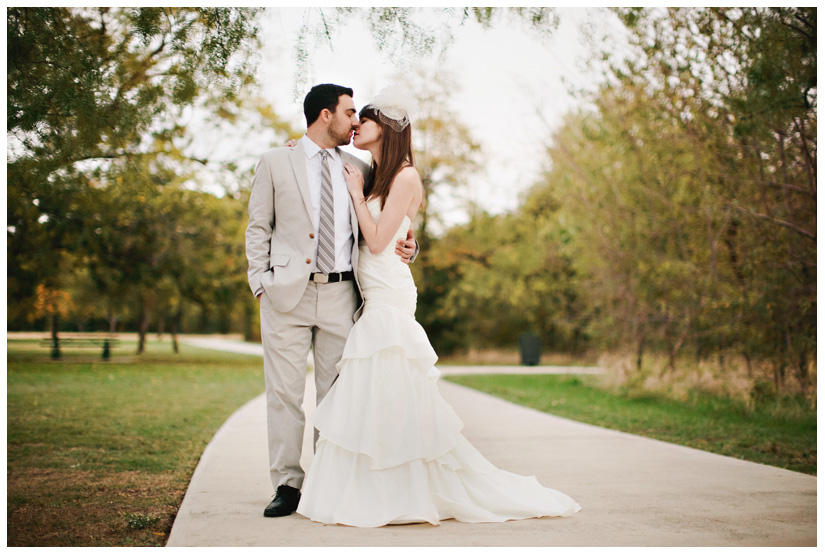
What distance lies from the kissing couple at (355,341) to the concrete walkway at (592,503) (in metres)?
0.16

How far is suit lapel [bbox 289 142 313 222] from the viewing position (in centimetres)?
369

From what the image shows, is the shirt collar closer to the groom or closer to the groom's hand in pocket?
the groom

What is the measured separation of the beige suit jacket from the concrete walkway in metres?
1.10

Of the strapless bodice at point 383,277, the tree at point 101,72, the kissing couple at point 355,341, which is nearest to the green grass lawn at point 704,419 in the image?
the kissing couple at point 355,341

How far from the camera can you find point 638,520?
11.4 feet

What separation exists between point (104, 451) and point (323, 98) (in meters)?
3.82

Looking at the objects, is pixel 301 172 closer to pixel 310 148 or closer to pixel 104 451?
pixel 310 148

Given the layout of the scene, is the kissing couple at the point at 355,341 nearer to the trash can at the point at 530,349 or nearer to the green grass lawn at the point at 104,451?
the green grass lawn at the point at 104,451

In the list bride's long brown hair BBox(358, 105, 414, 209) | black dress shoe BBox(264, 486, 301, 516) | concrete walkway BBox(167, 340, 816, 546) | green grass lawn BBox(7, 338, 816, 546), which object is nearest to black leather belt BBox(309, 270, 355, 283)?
bride's long brown hair BBox(358, 105, 414, 209)

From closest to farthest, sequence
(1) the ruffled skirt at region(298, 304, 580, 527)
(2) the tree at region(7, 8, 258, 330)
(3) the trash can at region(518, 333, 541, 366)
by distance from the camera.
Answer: (1) the ruffled skirt at region(298, 304, 580, 527), (2) the tree at region(7, 8, 258, 330), (3) the trash can at region(518, 333, 541, 366)

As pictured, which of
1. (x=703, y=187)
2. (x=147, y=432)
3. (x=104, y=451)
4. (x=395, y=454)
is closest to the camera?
(x=395, y=454)

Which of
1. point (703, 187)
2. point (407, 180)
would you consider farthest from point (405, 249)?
point (703, 187)

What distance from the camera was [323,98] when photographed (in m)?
3.84

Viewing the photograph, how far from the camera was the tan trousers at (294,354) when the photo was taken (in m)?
3.64
